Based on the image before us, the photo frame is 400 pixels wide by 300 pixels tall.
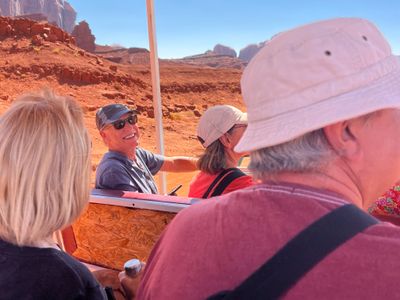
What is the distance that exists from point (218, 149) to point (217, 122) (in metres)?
0.19

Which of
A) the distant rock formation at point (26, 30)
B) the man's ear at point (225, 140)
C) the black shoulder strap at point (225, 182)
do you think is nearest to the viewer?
the black shoulder strap at point (225, 182)

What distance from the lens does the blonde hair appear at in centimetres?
139

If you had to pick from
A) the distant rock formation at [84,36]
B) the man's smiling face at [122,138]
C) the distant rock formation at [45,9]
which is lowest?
the man's smiling face at [122,138]

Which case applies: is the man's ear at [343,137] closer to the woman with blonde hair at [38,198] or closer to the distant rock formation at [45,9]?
the woman with blonde hair at [38,198]

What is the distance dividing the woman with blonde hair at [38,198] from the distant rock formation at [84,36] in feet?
158

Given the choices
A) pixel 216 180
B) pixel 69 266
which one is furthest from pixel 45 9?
pixel 69 266

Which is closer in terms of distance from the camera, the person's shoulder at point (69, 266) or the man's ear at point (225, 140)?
the person's shoulder at point (69, 266)

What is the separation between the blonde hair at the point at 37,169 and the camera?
4.55 ft

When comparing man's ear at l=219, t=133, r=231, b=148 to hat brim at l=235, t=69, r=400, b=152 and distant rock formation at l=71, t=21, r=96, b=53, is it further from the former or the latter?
distant rock formation at l=71, t=21, r=96, b=53

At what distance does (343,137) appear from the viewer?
0.92 m

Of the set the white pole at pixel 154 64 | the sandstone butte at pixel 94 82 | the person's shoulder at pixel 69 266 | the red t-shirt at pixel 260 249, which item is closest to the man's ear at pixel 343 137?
the red t-shirt at pixel 260 249

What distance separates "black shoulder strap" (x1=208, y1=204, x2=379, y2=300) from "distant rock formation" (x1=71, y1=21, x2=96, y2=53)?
4901 centimetres

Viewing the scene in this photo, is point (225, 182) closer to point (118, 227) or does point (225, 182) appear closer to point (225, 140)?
point (225, 140)

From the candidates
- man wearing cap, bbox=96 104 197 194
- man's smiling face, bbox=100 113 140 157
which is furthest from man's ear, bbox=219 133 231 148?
man's smiling face, bbox=100 113 140 157
